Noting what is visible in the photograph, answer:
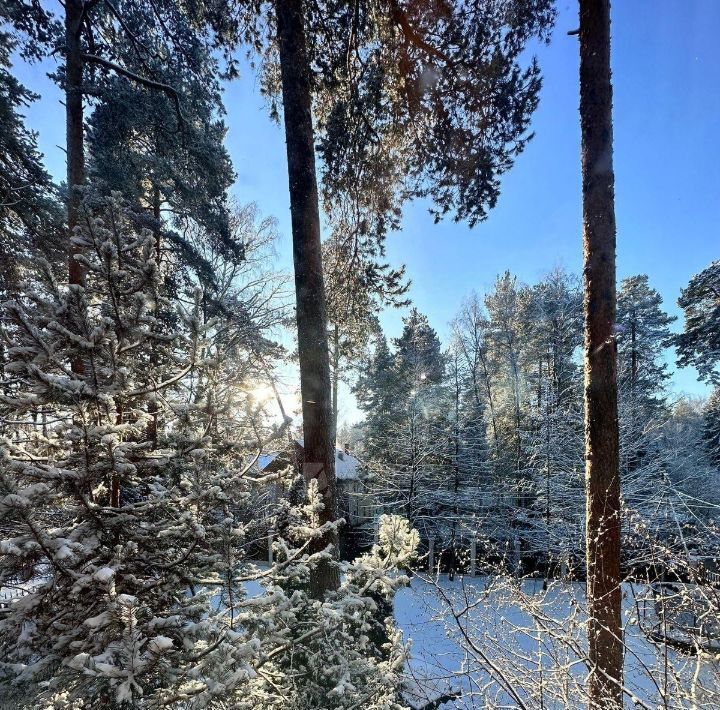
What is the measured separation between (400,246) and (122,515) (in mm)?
4759

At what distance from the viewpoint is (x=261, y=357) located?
30.9 feet

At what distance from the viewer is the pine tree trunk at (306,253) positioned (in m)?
3.65

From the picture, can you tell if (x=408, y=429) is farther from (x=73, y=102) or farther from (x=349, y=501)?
(x=73, y=102)

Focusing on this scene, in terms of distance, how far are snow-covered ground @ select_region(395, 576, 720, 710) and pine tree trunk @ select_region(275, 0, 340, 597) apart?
148 cm

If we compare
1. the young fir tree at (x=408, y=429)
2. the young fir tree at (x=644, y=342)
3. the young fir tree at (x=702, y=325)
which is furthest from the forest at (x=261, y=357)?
the young fir tree at (x=644, y=342)

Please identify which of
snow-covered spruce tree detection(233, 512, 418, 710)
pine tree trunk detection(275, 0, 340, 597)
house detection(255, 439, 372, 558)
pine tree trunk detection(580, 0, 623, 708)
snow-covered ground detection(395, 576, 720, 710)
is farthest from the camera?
house detection(255, 439, 372, 558)

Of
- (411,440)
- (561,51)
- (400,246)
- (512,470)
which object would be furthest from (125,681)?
(512,470)

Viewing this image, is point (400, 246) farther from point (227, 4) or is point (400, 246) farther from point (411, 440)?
point (411, 440)

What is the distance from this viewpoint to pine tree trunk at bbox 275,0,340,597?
3646mm

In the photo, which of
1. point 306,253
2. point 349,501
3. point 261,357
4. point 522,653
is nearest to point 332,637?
point 522,653

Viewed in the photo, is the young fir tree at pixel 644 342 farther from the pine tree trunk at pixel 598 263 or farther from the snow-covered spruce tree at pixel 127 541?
the snow-covered spruce tree at pixel 127 541

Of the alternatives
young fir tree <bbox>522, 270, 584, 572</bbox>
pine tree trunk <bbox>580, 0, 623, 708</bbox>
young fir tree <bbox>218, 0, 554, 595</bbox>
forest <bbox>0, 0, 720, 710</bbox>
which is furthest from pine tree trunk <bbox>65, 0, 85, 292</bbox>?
young fir tree <bbox>522, 270, 584, 572</bbox>

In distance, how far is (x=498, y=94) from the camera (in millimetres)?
4402

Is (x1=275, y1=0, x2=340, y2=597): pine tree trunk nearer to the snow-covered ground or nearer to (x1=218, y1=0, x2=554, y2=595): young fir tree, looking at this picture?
(x1=218, y1=0, x2=554, y2=595): young fir tree
